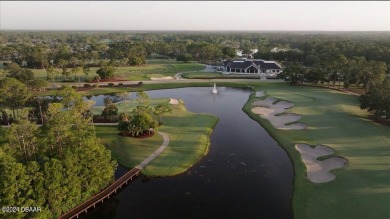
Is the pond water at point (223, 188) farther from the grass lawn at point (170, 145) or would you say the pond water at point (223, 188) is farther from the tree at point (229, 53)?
the tree at point (229, 53)

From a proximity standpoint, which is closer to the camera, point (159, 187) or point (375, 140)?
point (159, 187)

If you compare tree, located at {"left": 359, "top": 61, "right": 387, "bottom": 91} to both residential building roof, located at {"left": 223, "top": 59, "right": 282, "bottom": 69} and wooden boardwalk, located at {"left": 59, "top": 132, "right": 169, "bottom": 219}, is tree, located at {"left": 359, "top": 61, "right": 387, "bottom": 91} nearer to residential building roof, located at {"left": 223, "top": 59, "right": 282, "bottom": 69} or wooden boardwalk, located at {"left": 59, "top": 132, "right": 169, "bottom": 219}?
residential building roof, located at {"left": 223, "top": 59, "right": 282, "bottom": 69}

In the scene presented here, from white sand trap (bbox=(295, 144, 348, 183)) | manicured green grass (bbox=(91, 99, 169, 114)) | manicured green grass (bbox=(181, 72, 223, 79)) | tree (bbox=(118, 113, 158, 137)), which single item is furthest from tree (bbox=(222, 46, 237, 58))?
white sand trap (bbox=(295, 144, 348, 183))

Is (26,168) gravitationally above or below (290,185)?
above

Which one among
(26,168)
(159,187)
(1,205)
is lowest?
(159,187)

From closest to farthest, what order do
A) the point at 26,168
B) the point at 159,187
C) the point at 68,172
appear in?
the point at 26,168 < the point at 68,172 < the point at 159,187

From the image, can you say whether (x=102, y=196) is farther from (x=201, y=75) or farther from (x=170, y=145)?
(x=201, y=75)

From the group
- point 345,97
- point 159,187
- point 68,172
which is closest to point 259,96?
point 345,97

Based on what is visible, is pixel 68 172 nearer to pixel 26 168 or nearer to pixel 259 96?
pixel 26 168
